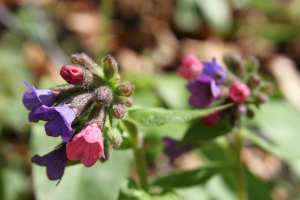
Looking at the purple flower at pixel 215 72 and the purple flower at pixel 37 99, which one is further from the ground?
the purple flower at pixel 37 99

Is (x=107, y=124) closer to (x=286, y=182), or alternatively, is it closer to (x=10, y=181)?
(x=10, y=181)

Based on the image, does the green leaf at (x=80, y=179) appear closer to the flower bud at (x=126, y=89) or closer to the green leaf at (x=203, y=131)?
the green leaf at (x=203, y=131)

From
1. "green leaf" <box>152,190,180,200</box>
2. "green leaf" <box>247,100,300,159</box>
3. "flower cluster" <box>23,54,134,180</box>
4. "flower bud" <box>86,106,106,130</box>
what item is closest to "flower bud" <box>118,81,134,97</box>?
"flower cluster" <box>23,54,134,180</box>

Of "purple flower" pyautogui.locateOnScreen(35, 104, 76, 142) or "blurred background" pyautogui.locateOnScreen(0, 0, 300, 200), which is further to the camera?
"blurred background" pyautogui.locateOnScreen(0, 0, 300, 200)

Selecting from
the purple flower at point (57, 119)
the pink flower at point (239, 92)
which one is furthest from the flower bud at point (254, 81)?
the purple flower at point (57, 119)

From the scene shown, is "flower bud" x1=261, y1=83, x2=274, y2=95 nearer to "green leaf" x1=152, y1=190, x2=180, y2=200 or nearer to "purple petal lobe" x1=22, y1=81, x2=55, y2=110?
"green leaf" x1=152, y1=190, x2=180, y2=200

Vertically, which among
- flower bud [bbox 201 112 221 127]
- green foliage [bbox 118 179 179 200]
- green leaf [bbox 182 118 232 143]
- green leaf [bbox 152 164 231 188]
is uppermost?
flower bud [bbox 201 112 221 127]
